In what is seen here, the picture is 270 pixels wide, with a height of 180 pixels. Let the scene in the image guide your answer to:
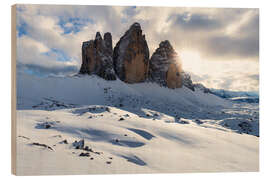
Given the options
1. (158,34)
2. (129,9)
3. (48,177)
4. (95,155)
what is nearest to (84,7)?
(129,9)

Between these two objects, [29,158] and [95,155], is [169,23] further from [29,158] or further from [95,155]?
[29,158]

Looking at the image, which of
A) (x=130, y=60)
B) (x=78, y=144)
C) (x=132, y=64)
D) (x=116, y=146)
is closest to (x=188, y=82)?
(x=130, y=60)

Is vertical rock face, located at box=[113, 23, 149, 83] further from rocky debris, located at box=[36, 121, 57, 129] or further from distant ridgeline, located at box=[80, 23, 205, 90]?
rocky debris, located at box=[36, 121, 57, 129]

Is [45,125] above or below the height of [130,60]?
below

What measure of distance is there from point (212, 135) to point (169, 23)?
10.8 ft

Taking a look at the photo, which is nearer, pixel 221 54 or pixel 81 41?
pixel 221 54

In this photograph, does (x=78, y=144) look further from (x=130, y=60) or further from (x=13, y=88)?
(x=130, y=60)

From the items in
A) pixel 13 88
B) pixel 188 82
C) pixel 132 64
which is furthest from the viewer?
pixel 132 64

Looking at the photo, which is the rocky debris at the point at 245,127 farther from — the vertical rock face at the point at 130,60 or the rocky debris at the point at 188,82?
the vertical rock face at the point at 130,60

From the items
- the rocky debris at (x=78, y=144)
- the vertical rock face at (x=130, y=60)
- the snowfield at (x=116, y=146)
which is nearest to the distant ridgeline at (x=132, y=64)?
the vertical rock face at (x=130, y=60)

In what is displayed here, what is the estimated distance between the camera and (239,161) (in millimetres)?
4441

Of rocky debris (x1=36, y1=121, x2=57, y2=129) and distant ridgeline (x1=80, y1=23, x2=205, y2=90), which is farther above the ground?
distant ridgeline (x1=80, y1=23, x2=205, y2=90)

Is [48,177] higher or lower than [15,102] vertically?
lower

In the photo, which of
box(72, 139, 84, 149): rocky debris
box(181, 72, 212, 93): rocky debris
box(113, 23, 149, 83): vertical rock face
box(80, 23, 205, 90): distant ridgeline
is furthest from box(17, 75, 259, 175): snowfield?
box(113, 23, 149, 83): vertical rock face
